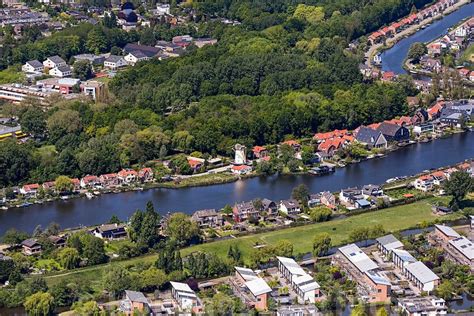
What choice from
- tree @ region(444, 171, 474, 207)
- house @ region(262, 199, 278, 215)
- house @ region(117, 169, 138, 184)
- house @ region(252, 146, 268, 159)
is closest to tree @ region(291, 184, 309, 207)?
house @ region(262, 199, 278, 215)

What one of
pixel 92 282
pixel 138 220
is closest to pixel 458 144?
pixel 138 220

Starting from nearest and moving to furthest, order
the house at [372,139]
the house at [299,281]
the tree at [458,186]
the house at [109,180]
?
the house at [299,281], the tree at [458,186], the house at [109,180], the house at [372,139]

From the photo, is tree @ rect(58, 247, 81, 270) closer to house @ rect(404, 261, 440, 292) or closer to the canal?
the canal

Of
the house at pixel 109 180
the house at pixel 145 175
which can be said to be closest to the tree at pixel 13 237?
the house at pixel 109 180

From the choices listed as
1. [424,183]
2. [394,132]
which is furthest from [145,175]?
[394,132]

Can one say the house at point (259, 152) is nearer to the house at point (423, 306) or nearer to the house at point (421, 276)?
the house at point (421, 276)

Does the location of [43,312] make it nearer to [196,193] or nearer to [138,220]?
[138,220]
